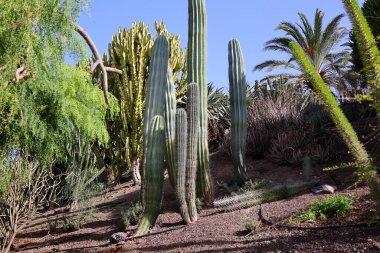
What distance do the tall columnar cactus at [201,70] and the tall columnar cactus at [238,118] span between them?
0.73 m

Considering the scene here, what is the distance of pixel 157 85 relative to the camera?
8.38m

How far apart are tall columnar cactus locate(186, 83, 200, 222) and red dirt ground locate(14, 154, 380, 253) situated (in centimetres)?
34

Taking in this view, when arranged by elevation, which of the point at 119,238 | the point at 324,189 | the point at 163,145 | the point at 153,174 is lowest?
the point at 119,238

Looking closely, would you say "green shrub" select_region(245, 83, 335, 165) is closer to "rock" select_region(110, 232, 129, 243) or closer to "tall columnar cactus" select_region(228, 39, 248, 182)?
"tall columnar cactus" select_region(228, 39, 248, 182)

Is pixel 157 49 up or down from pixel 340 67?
down

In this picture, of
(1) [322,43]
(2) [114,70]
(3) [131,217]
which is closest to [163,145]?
(3) [131,217]

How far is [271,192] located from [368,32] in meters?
3.57

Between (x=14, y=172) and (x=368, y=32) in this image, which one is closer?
(x=368, y=32)

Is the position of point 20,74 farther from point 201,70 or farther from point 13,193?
point 201,70

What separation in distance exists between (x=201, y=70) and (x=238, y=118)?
118cm

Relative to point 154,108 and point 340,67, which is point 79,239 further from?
point 340,67

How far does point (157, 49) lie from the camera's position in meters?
8.67

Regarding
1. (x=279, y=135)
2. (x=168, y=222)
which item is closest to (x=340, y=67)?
(x=279, y=135)

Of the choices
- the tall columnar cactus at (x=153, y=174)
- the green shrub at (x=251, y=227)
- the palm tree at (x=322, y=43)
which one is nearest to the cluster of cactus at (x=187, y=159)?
the tall columnar cactus at (x=153, y=174)
